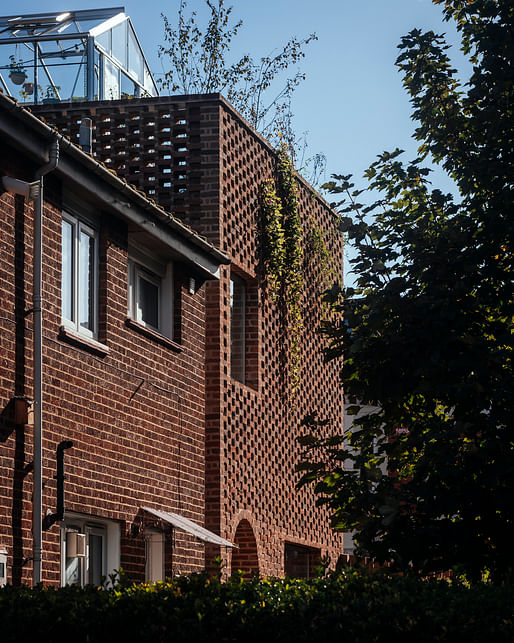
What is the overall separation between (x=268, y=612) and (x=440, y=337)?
3704mm

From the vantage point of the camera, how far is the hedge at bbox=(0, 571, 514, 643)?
25.0ft

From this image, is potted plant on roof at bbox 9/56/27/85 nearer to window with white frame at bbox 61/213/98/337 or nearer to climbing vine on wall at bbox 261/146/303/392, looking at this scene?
climbing vine on wall at bbox 261/146/303/392

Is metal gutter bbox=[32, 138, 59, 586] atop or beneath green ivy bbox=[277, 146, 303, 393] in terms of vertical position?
beneath

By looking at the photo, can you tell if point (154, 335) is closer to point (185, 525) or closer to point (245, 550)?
point (185, 525)

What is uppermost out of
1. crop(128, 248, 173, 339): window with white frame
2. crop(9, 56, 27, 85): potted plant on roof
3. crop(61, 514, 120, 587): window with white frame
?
crop(9, 56, 27, 85): potted plant on roof

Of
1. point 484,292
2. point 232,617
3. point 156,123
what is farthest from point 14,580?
point 156,123

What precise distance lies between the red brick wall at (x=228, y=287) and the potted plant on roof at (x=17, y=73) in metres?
1.29

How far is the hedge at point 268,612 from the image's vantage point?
7633 millimetres

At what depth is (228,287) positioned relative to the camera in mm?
19297

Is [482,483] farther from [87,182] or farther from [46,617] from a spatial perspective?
[87,182]

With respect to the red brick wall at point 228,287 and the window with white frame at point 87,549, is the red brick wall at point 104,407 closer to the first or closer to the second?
the window with white frame at point 87,549

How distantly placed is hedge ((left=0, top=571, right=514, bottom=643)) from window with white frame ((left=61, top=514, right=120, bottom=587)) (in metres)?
4.75

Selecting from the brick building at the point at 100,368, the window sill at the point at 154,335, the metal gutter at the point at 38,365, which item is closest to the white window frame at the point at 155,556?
the brick building at the point at 100,368

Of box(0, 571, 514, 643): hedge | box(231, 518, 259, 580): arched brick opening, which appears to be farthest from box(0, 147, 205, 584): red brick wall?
box(0, 571, 514, 643): hedge
